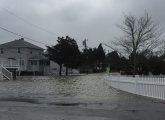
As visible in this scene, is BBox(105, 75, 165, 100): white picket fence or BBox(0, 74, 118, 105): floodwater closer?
BBox(105, 75, 165, 100): white picket fence

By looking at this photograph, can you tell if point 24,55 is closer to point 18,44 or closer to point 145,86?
point 18,44

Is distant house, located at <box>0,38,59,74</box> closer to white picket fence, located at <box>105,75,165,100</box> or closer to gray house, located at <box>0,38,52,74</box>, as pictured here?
gray house, located at <box>0,38,52,74</box>

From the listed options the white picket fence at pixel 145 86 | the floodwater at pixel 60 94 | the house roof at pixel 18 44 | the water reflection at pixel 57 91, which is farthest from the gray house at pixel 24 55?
the white picket fence at pixel 145 86

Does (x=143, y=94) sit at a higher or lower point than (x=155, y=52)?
lower

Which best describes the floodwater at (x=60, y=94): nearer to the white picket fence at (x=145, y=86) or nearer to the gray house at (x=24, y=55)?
the white picket fence at (x=145, y=86)

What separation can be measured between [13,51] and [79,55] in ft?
53.5

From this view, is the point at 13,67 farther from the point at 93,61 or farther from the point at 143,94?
the point at 93,61

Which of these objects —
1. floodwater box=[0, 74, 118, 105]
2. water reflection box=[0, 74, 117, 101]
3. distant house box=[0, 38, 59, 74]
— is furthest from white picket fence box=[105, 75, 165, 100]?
distant house box=[0, 38, 59, 74]

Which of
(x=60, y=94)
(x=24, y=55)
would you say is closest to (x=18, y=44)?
(x=24, y=55)

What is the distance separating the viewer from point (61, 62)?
3145 inches

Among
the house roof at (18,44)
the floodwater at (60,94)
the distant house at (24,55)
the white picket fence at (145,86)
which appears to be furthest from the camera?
the house roof at (18,44)

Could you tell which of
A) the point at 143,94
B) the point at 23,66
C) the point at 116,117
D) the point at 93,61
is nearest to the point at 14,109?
the point at 116,117

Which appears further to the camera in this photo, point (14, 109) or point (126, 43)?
point (126, 43)

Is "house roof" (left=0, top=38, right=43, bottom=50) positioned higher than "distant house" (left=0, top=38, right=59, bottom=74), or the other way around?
"house roof" (left=0, top=38, right=43, bottom=50)
